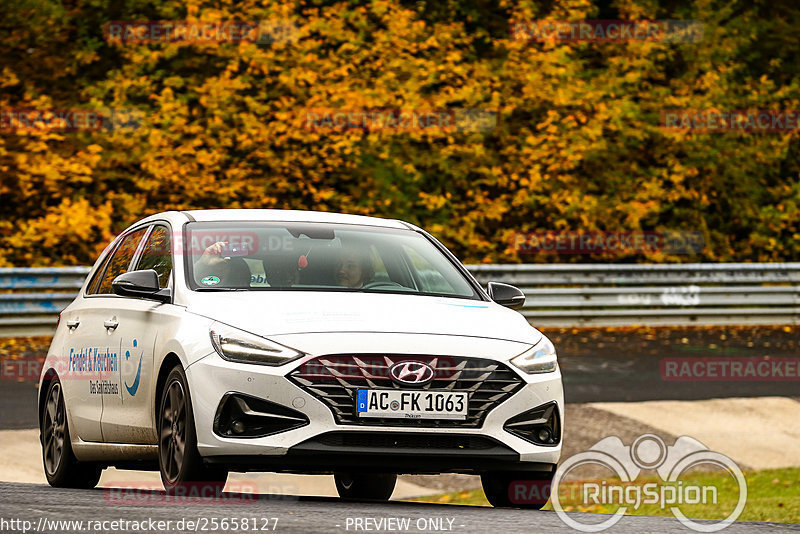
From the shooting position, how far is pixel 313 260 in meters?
8.06

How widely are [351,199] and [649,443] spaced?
11.4 meters

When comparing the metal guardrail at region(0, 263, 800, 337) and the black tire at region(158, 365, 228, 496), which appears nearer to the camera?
the black tire at region(158, 365, 228, 496)

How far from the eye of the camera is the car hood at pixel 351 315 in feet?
22.8

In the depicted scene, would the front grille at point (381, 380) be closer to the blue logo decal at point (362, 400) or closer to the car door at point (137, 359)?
the blue logo decal at point (362, 400)

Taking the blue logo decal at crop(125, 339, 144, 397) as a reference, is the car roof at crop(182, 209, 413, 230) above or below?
above

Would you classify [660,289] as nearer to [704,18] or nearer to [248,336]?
[704,18]

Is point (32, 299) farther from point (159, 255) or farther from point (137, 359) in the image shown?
point (137, 359)

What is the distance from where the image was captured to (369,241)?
8.45m

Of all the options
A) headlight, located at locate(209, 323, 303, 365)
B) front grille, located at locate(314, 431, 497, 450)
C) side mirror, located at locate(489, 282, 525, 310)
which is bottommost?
front grille, located at locate(314, 431, 497, 450)

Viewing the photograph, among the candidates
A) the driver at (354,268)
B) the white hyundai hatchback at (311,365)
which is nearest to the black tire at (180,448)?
the white hyundai hatchback at (311,365)

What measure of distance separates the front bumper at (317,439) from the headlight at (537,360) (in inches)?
7.5

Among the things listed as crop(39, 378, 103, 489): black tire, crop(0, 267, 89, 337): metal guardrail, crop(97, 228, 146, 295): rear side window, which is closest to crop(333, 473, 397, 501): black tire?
crop(39, 378, 103, 489): black tire

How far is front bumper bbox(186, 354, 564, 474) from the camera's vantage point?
22.2 ft

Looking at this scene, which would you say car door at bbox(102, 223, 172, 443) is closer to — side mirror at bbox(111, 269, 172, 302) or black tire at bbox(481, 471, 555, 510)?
side mirror at bbox(111, 269, 172, 302)
